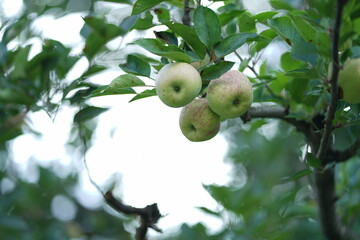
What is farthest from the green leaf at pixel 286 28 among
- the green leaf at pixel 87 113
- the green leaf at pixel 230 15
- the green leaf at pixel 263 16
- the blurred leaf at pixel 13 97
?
the blurred leaf at pixel 13 97

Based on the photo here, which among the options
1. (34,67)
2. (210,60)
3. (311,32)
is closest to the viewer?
(34,67)

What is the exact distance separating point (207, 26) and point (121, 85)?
0.32 meters

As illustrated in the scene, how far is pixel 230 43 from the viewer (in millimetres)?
1470

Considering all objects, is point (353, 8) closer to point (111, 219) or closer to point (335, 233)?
point (335, 233)

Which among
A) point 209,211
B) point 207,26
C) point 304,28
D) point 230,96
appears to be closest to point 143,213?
point 230,96

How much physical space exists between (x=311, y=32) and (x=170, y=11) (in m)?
0.61

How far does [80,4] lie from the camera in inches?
70.1

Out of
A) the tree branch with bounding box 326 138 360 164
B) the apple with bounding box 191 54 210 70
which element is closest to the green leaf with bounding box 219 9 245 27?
the apple with bounding box 191 54 210 70

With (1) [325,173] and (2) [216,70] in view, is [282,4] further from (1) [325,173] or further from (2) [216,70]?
(1) [325,173]

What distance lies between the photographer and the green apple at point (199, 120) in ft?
5.31

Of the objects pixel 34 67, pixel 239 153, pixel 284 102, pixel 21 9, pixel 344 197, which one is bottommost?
pixel 239 153

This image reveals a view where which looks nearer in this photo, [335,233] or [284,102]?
[284,102]

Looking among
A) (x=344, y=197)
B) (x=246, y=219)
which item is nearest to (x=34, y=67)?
(x=246, y=219)

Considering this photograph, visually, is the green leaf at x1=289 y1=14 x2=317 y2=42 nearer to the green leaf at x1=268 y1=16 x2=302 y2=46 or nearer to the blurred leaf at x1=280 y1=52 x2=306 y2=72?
the green leaf at x1=268 y1=16 x2=302 y2=46
